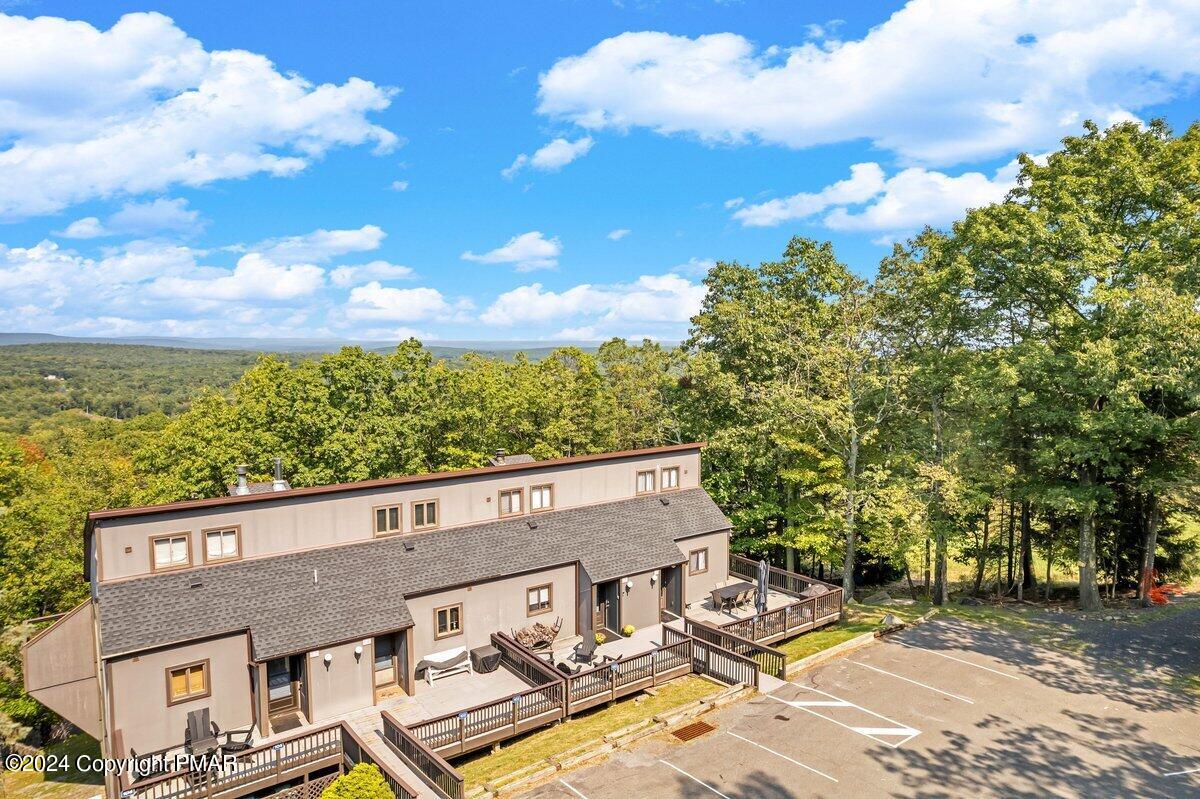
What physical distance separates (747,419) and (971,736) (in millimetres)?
16704

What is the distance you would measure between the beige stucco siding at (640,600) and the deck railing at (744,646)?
6.51 feet

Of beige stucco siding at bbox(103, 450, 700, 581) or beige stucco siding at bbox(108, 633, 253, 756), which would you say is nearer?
beige stucco siding at bbox(108, 633, 253, 756)

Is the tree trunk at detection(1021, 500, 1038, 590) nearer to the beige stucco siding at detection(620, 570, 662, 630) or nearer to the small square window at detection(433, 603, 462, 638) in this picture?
the beige stucco siding at detection(620, 570, 662, 630)

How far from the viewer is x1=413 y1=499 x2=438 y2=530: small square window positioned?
19.7m

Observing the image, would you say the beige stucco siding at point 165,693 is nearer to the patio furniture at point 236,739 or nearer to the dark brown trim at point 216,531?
the patio furniture at point 236,739

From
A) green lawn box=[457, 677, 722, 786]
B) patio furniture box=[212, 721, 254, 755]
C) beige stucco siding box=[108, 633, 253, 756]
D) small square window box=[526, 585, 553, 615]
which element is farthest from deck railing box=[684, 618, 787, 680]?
beige stucco siding box=[108, 633, 253, 756]

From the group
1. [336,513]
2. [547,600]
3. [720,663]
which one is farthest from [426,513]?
[720,663]

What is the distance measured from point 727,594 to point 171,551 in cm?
1666

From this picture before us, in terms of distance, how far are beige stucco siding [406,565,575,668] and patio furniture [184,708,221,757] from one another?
4519 mm

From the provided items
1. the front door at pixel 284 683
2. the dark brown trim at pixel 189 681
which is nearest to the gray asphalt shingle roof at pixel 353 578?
the dark brown trim at pixel 189 681

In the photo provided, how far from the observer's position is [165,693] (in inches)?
567

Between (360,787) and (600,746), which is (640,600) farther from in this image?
(360,787)

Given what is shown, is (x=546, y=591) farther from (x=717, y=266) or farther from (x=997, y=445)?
(x=717, y=266)

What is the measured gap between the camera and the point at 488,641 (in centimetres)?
1909
